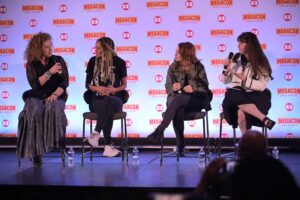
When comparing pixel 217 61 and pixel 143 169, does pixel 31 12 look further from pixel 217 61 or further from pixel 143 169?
pixel 143 169

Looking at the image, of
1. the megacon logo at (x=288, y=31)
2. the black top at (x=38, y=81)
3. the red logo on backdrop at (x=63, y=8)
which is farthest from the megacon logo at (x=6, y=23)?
the megacon logo at (x=288, y=31)

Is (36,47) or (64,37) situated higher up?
(64,37)

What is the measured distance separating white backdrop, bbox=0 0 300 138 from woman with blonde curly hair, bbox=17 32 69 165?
1.43 m

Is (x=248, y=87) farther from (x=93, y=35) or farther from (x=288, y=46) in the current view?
(x=93, y=35)

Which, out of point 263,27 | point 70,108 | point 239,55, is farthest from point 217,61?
point 70,108

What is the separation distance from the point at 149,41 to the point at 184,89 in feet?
4.52

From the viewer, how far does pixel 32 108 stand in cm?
564

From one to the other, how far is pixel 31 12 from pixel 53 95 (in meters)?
2.13

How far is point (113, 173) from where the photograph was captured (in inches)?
202

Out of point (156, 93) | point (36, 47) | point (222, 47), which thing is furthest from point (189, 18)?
point (36, 47)

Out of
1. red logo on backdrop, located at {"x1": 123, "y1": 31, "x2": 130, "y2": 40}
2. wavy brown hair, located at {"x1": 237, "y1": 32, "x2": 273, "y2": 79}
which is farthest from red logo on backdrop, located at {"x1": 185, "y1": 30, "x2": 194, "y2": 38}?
wavy brown hair, located at {"x1": 237, "y1": 32, "x2": 273, "y2": 79}

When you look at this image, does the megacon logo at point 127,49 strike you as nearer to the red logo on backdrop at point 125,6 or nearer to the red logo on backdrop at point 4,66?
the red logo on backdrop at point 125,6

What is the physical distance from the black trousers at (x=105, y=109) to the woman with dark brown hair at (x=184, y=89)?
23.5 inches

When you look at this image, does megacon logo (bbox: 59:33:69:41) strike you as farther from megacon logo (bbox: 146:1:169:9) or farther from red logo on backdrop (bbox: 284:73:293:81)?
red logo on backdrop (bbox: 284:73:293:81)
